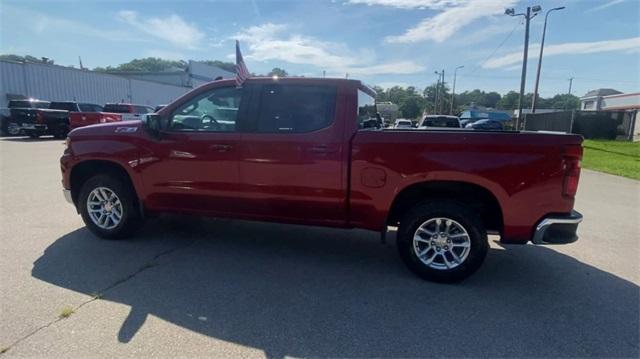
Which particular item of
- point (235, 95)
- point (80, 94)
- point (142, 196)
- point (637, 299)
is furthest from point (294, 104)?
point (80, 94)

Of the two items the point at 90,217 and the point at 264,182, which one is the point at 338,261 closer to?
the point at 264,182

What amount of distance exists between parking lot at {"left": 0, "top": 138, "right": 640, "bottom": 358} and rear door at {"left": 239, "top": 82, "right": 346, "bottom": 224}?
65 centimetres

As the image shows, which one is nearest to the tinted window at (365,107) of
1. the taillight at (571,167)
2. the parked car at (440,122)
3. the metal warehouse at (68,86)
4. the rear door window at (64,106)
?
the taillight at (571,167)

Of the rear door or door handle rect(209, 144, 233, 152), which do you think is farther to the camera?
door handle rect(209, 144, 233, 152)

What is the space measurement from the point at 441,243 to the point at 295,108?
2.09 meters

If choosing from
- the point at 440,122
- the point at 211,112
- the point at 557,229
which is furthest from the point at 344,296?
the point at 440,122

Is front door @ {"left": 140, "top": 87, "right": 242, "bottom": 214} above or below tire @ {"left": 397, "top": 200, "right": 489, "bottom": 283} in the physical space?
above

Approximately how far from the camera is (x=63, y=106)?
68.4 feet

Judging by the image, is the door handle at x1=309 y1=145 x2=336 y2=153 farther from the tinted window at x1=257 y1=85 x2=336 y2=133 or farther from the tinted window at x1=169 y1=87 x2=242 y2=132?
the tinted window at x1=169 y1=87 x2=242 y2=132

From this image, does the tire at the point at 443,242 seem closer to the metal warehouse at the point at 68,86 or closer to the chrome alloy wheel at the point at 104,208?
the chrome alloy wheel at the point at 104,208

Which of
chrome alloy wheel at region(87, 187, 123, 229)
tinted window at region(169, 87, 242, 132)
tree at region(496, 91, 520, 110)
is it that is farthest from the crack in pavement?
tree at region(496, 91, 520, 110)

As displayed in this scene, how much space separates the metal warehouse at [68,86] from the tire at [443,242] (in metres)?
25.1

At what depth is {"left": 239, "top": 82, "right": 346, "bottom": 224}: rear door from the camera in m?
4.16

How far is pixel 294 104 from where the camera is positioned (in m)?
4.36
